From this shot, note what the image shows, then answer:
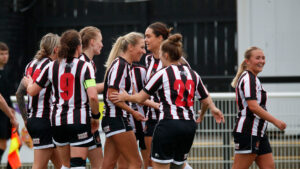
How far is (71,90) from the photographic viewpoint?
6016 mm

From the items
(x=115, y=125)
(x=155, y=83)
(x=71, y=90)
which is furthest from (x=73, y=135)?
(x=155, y=83)

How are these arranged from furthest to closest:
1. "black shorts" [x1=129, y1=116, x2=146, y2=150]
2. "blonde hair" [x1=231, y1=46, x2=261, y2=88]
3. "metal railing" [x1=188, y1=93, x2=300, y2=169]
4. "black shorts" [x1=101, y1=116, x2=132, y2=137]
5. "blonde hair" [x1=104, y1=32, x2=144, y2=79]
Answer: "metal railing" [x1=188, y1=93, x2=300, y2=169]
"black shorts" [x1=129, y1=116, x2=146, y2=150]
"blonde hair" [x1=231, y1=46, x2=261, y2=88]
"blonde hair" [x1=104, y1=32, x2=144, y2=79]
"black shorts" [x1=101, y1=116, x2=132, y2=137]

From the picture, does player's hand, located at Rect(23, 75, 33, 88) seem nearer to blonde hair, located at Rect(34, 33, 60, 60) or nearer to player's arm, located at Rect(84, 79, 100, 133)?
blonde hair, located at Rect(34, 33, 60, 60)

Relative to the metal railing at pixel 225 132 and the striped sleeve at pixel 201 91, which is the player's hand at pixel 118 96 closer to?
the striped sleeve at pixel 201 91

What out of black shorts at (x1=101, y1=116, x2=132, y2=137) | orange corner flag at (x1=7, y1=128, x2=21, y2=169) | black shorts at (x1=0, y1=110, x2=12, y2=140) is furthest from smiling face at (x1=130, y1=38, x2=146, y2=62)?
orange corner flag at (x1=7, y1=128, x2=21, y2=169)

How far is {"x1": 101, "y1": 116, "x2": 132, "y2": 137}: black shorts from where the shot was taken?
21.2 feet

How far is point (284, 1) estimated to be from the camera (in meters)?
11.1

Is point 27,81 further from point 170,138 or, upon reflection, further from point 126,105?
point 170,138

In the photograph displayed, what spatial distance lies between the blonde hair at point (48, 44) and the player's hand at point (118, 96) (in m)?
0.90

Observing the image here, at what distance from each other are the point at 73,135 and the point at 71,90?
1.48 feet

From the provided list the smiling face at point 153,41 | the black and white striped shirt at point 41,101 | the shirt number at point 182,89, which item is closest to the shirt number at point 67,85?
the black and white striped shirt at point 41,101

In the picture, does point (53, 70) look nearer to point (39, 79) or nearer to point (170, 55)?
point (39, 79)

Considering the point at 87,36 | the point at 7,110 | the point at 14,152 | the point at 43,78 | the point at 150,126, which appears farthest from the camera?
the point at 14,152

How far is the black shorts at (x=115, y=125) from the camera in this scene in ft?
21.2
